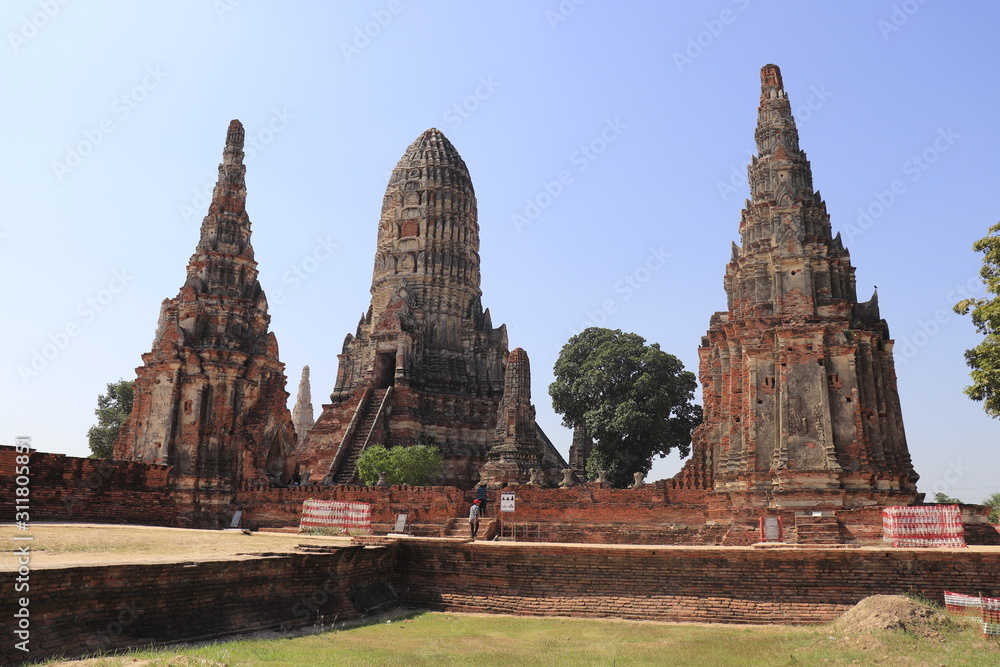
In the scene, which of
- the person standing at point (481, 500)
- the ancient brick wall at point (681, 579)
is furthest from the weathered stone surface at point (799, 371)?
the ancient brick wall at point (681, 579)

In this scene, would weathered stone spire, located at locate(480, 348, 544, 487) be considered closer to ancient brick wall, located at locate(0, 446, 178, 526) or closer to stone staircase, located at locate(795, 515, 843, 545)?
ancient brick wall, located at locate(0, 446, 178, 526)

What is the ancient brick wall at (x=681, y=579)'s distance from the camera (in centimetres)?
1205

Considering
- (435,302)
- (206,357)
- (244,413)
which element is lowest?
(244,413)

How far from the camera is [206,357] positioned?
29.9 metres

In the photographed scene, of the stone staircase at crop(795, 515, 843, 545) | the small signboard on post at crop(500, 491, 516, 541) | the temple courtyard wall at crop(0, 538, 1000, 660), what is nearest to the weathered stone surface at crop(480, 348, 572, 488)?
the small signboard on post at crop(500, 491, 516, 541)

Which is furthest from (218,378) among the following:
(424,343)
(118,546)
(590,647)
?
(590,647)

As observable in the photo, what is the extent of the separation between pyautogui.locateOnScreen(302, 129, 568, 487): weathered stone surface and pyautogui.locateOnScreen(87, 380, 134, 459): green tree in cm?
1553

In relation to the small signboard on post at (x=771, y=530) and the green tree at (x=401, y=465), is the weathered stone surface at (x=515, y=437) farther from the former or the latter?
the small signboard on post at (x=771, y=530)

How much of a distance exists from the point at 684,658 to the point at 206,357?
24.2 metres

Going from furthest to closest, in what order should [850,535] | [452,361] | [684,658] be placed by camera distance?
1. [452,361]
2. [850,535]
3. [684,658]

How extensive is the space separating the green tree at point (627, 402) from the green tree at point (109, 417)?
25.7 meters

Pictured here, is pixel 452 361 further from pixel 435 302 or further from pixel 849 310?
pixel 849 310

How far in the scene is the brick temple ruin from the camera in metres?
20.9

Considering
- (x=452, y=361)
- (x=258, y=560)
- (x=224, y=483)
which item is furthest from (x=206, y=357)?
(x=258, y=560)
